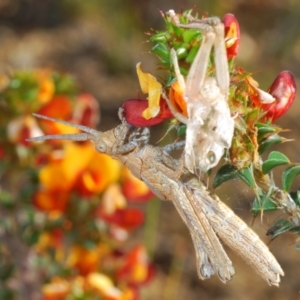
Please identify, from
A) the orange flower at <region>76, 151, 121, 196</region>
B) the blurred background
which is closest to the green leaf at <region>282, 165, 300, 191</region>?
the orange flower at <region>76, 151, 121, 196</region>

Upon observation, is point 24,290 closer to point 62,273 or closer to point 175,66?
point 62,273

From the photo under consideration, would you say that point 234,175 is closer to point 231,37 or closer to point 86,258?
point 231,37

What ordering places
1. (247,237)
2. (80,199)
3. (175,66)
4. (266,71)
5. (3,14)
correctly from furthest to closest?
(3,14) < (266,71) < (80,199) < (247,237) < (175,66)

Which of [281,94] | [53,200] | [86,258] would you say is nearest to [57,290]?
[86,258]

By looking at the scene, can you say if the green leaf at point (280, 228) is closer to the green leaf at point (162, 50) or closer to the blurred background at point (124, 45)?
the green leaf at point (162, 50)

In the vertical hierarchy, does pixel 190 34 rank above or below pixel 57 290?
above

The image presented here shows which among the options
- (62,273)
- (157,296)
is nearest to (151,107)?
(62,273)
